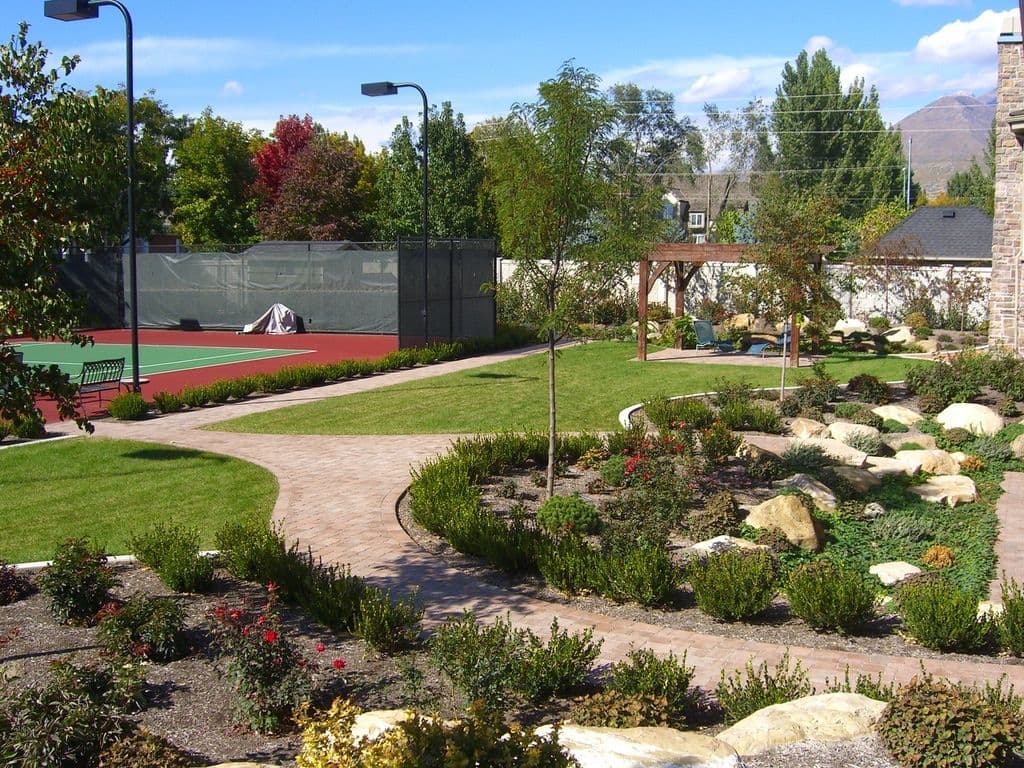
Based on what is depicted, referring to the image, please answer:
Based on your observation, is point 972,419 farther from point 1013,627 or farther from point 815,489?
point 1013,627

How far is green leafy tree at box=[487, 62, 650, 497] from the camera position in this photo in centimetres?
1123

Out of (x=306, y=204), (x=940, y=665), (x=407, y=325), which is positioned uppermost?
(x=306, y=204)

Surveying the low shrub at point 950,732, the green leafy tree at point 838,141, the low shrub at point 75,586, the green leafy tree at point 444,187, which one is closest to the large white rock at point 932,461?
the low shrub at point 950,732

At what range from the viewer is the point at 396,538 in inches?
416

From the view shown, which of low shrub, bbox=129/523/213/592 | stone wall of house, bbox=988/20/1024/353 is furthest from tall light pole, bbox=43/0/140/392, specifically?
stone wall of house, bbox=988/20/1024/353

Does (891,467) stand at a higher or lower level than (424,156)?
lower

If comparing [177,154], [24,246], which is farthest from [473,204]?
[24,246]

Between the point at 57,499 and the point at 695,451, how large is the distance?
8328 mm

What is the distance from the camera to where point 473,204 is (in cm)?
4959

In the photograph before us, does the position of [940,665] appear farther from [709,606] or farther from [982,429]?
[982,429]

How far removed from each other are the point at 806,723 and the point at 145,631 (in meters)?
4.56

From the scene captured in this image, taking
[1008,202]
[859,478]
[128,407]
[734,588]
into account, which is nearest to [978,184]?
[1008,202]

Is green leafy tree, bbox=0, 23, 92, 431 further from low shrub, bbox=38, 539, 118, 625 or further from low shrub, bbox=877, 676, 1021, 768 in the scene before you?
low shrub, bbox=877, 676, 1021, 768

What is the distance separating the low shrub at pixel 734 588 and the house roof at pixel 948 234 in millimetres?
28095
